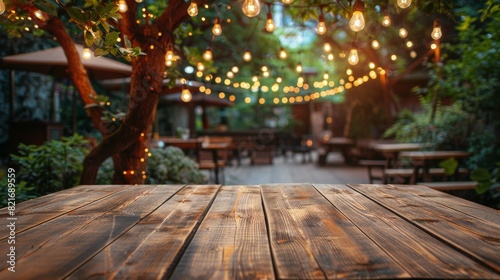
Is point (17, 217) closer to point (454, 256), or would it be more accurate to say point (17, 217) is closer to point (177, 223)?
point (177, 223)

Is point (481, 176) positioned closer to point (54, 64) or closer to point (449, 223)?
point (449, 223)

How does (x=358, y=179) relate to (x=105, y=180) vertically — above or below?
below

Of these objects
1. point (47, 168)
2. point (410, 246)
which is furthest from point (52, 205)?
point (47, 168)

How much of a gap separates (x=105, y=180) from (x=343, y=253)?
3393 millimetres

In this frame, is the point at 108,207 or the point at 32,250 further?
the point at 108,207

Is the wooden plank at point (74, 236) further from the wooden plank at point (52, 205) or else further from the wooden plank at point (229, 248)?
the wooden plank at point (229, 248)

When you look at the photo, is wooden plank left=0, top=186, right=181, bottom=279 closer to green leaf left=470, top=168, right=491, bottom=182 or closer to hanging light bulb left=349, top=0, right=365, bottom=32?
hanging light bulb left=349, top=0, right=365, bottom=32

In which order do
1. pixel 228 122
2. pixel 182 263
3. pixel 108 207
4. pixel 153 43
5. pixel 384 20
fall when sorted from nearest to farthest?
pixel 182 263
pixel 108 207
pixel 153 43
pixel 384 20
pixel 228 122

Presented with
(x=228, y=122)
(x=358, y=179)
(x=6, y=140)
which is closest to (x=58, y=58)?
(x=6, y=140)

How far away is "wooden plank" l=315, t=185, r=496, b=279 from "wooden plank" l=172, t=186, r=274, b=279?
0.29 metres

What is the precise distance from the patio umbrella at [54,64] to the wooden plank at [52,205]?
346cm

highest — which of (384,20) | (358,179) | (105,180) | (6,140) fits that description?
(384,20)

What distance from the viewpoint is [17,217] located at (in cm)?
112

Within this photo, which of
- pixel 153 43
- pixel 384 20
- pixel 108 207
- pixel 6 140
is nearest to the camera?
pixel 108 207
